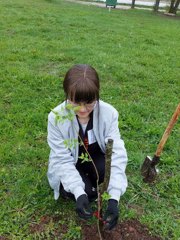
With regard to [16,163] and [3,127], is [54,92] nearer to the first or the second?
[3,127]

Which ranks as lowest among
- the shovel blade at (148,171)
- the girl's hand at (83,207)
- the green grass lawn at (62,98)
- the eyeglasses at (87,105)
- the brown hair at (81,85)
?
the green grass lawn at (62,98)

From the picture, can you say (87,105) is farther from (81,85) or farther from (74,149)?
(74,149)

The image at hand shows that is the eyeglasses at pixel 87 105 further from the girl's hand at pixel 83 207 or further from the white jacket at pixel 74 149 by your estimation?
the girl's hand at pixel 83 207

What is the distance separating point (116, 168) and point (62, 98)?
2194 millimetres

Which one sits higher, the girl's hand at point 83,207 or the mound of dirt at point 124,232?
Result: the girl's hand at point 83,207

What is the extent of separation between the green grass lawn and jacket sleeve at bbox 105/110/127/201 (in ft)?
1.18

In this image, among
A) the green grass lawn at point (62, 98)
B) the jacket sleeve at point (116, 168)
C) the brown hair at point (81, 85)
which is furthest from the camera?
the green grass lawn at point (62, 98)

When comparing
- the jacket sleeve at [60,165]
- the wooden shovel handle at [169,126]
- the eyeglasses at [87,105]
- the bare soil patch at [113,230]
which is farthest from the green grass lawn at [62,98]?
the eyeglasses at [87,105]

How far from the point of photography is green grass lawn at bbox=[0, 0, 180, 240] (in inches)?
107

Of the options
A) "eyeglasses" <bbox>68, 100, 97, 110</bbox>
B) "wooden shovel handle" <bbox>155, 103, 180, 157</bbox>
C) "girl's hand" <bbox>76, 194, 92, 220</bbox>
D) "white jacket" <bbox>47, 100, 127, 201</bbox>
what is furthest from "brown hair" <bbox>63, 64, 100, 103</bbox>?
"wooden shovel handle" <bbox>155, 103, 180, 157</bbox>

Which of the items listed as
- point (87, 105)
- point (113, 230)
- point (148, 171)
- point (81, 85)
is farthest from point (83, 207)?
point (148, 171)

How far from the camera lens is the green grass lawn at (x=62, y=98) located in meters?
2.73

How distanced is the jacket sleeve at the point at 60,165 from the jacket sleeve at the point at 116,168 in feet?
0.73

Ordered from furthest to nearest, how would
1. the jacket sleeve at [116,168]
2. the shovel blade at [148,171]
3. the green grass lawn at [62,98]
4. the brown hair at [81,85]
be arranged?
the shovel blade at [148,171] < the green grass lawn at [62,98] < the jacket sleeve at [116,168] < the brown hair at [81,85]
